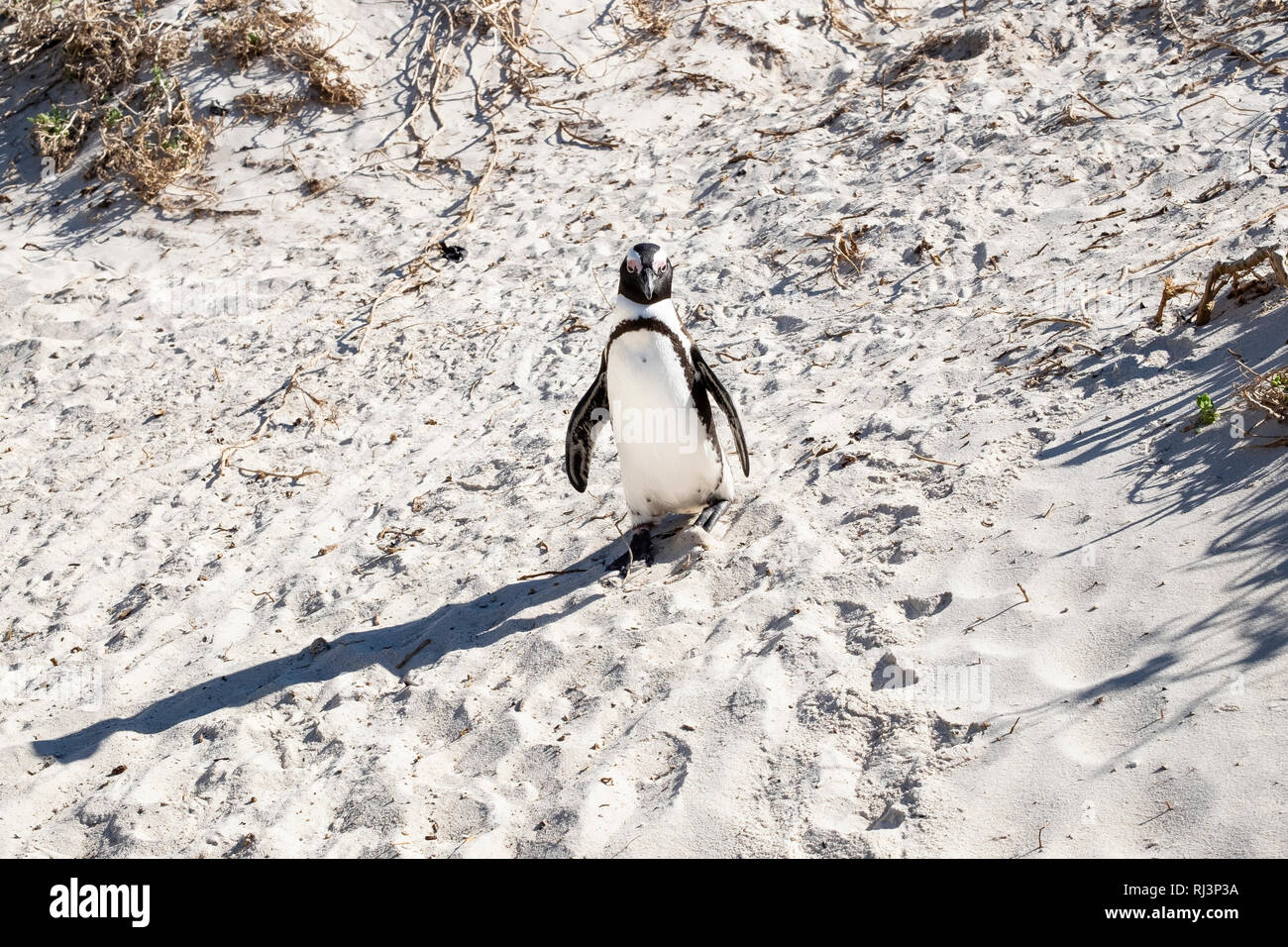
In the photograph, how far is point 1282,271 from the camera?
3.70 metres

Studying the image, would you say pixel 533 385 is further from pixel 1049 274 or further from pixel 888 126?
pixel 888 126

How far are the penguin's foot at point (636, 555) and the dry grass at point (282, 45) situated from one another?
15.6 ft

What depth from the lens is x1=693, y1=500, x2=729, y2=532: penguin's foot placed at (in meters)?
3.92

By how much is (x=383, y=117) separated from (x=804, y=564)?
17.1ft

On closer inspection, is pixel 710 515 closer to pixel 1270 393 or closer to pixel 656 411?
pixel 656 411

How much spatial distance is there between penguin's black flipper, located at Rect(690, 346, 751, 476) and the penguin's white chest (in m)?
0.08

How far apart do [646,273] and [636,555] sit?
976 millimetres

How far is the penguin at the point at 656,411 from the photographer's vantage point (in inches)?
150

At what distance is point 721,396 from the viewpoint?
3.87 m

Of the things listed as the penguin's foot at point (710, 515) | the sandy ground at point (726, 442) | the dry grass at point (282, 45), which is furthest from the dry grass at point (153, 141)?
the penguin's foot at point (710, 515)

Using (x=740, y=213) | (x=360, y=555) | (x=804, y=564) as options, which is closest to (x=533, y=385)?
(x=360, y=555)

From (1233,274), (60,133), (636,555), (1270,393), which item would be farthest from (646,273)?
(60,133)

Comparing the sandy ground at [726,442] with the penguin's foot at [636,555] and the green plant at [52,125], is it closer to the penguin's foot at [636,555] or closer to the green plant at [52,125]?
the penguin's foot at [636,555]

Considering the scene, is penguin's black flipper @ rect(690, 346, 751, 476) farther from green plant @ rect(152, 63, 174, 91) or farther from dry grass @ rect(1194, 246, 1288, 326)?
green plant @ rect(152, 63, 174, 91)
